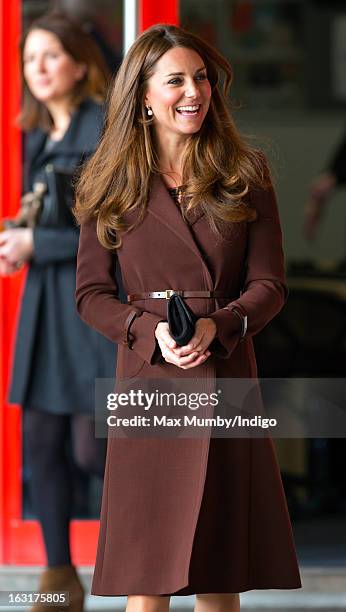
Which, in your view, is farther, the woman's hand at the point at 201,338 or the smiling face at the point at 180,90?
the smiling face at the point at 180,90

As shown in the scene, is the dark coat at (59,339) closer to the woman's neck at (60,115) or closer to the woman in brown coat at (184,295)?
the woman's neck at (60,115)

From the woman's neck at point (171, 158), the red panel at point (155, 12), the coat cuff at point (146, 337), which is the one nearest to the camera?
the coat cuff at point (146, 337)

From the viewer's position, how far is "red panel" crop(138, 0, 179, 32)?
393 centimetres

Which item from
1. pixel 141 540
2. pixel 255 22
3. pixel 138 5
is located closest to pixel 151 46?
pixel 141 540

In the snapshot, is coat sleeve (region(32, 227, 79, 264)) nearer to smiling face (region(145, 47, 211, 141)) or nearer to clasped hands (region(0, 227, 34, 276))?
clasped hands (region(0, 227, 34, 276))

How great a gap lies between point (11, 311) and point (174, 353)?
159 cm

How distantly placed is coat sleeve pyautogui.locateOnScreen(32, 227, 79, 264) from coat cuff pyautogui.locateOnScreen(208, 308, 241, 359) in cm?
94

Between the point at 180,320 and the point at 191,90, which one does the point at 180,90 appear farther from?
the point at 180,320

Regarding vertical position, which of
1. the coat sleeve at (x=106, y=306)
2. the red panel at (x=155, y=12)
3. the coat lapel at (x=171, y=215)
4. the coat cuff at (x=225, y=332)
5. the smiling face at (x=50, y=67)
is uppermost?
the red panel at (x=155, y=12)

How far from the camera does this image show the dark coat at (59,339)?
351 cm

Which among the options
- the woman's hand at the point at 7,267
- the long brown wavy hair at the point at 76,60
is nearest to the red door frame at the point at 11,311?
the long brown wavy hair at the point at 76,60

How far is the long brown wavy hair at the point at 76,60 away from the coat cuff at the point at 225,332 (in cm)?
126

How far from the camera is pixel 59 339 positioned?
3.53 metres
